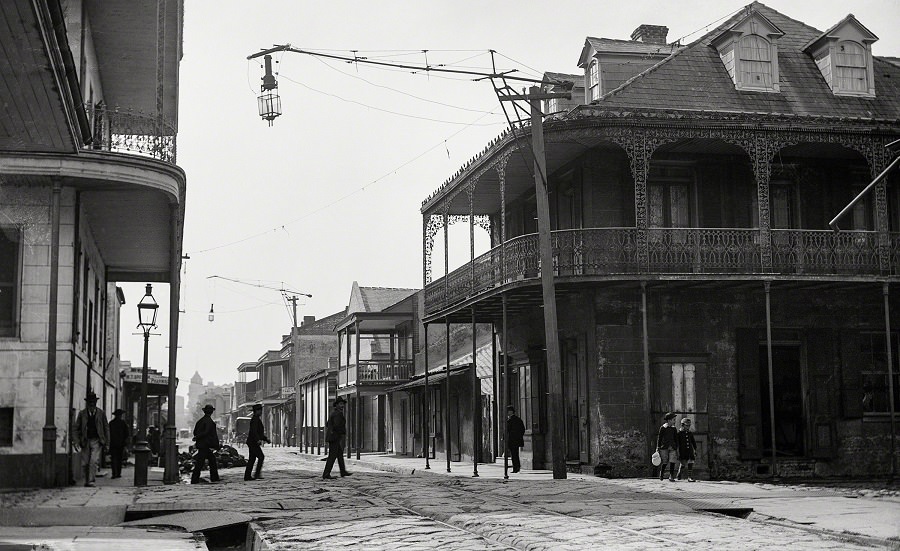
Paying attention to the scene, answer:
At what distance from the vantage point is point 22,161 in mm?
17016

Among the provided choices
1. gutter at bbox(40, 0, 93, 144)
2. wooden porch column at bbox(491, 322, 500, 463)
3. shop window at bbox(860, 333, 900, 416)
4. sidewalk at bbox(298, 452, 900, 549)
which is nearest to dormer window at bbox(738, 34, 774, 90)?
shop window at bbox(860, 333, 900, 416)

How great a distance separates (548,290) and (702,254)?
4.24 m

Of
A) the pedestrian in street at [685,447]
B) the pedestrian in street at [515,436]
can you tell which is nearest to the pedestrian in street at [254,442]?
the pedestrian in street at [515,436]

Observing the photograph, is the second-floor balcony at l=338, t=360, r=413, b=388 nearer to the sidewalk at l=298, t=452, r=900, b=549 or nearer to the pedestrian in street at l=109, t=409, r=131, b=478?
the pedestrian in street at l=109, t=409, r=131, b=478

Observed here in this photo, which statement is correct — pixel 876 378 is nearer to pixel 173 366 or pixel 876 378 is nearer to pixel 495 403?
pixel 495 403

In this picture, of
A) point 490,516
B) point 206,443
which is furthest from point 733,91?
point 490,516

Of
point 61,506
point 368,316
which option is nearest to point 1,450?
point 61,506

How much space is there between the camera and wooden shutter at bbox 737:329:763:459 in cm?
2358

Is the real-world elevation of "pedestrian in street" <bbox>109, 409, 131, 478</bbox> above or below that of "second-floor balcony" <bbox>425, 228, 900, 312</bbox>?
below

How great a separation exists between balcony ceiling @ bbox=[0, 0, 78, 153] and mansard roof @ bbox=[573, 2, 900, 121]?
15136mm

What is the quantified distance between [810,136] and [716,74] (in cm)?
345

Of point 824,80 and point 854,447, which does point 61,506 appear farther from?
point 824,80

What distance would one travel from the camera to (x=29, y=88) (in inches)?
321

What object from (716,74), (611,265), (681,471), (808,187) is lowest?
(681,471)
